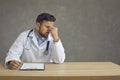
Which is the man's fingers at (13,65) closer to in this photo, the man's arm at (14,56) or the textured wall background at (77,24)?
the man's arm at (14,56)

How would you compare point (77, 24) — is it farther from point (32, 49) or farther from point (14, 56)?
point (14, 56)

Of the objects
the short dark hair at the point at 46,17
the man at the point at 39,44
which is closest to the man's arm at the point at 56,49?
the man at the point at 39,44

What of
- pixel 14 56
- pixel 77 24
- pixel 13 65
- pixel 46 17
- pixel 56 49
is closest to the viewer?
pixel 13 65

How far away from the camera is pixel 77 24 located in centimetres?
382

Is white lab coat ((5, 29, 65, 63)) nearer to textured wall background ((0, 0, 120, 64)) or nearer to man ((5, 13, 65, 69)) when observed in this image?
man ((5, 13, 65, 69))

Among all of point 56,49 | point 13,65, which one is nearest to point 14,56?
point 13,65

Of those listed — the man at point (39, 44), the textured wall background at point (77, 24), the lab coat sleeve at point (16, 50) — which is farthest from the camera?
the textured wall background at point (77, 24)

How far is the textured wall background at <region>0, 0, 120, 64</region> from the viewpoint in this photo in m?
3.76

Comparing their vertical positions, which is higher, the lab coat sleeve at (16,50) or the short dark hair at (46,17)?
the short dark hair at (46,17)

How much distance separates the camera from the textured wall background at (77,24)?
3.76 meters

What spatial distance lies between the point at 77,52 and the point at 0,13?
1.49 metres

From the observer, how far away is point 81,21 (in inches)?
150

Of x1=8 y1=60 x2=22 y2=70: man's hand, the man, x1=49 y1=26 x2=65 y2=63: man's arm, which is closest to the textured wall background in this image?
the man

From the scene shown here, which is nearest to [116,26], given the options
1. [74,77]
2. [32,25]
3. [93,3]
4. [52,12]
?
[93,3]
